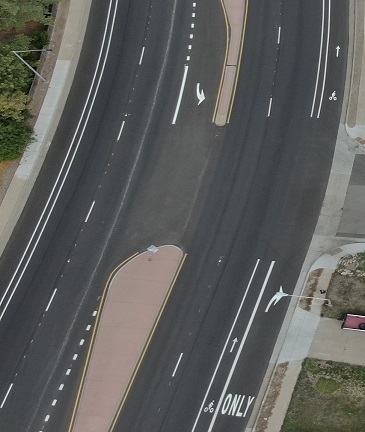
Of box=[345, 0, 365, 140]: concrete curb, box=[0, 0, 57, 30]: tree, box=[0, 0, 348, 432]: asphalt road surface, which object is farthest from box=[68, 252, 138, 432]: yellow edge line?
box=[0, 0, 57, 30]: tree

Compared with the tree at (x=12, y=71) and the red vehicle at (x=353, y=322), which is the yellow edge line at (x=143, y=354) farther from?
the tree at (x=12, y=71)

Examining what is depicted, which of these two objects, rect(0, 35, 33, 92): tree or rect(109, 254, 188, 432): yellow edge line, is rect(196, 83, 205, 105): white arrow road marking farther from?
rect(0, 35, 33, 92): tree

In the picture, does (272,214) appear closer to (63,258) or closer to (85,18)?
(63,258)

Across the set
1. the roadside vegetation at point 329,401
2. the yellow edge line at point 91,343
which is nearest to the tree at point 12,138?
the yellow edge line at point 91,343

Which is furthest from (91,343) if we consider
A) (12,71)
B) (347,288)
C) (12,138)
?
(12,71)

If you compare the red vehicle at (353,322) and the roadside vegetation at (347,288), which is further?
the roadside vegetation at (347,288)

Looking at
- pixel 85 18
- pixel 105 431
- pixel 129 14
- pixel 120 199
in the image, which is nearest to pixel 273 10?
pixel 129 14

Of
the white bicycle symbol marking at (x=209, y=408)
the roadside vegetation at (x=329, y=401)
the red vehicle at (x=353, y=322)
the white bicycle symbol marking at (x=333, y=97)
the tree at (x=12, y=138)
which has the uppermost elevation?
the white bicycle symbol marking at (x=333, y=97)
